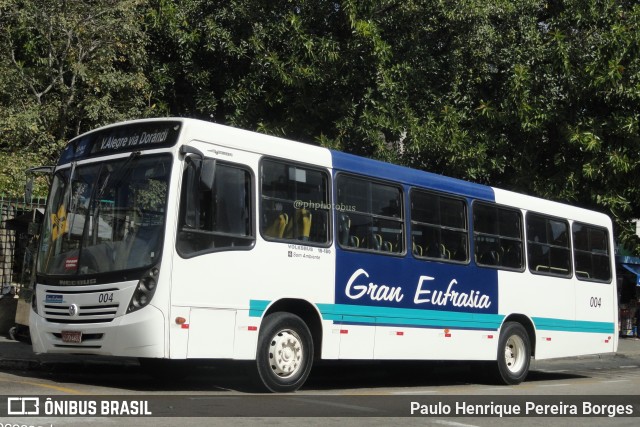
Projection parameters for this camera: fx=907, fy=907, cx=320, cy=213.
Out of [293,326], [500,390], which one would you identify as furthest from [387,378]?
[293,326]

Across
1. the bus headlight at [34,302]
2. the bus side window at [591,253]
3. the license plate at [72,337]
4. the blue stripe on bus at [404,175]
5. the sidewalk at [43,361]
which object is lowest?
the sidewalk at [43,361]

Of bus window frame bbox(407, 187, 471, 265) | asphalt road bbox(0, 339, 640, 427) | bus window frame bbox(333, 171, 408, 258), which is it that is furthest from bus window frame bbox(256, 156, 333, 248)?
asphalt road bbox(0, 339, 640, 427)

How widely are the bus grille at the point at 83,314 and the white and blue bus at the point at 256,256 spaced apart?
0.02m

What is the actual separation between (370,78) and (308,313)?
876cm

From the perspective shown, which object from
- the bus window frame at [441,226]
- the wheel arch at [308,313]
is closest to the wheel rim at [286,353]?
the wheel arch at [308,313]

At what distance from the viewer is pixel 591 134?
19.5 meters

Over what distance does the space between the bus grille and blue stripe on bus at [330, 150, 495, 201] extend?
369cm

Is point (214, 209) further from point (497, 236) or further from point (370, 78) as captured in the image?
point (370, 78)

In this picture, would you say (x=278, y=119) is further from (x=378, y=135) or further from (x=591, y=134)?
(x=591, y=134)

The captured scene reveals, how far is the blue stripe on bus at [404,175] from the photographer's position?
12477mm

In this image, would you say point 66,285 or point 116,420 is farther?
point 66,285

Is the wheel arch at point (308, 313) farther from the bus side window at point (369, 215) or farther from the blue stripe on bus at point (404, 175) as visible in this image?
the blue stripe on bus at point (404, 175)

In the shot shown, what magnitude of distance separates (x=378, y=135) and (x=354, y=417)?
10.3 metres

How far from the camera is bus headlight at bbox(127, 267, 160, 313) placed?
1004cm
